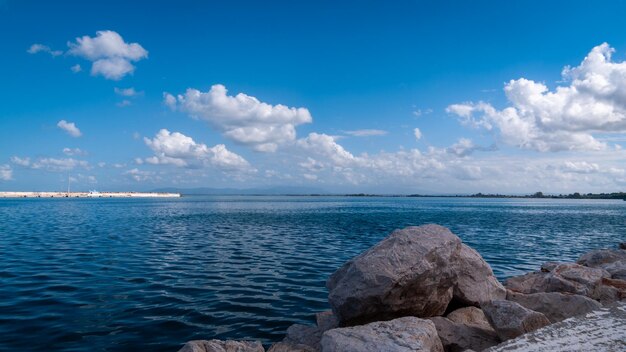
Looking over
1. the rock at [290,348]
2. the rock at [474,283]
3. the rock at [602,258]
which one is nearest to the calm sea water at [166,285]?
the rock at [290,348]

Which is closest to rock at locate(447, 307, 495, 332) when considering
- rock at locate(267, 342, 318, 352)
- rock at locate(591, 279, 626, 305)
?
rock at locate(591, 279, 626, 305)

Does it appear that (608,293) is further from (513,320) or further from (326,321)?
(326,321)

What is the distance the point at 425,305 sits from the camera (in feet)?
35.4

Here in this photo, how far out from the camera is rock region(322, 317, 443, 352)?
736cm

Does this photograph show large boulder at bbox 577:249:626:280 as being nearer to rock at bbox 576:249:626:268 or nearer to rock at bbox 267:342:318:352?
rock at bbox 576:249:626:268

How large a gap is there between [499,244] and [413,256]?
26.6m

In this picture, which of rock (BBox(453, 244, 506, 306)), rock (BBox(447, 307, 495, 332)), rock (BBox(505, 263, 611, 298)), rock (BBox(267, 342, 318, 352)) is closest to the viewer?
rock (BBox(267, 342, 318, 352))

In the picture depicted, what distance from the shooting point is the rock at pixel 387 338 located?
7359 mm

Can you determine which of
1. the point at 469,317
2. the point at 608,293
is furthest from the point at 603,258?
the point at 469,317

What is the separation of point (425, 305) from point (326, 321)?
2831mm

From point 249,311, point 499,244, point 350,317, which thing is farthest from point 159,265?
point 499,244

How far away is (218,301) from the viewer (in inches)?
587

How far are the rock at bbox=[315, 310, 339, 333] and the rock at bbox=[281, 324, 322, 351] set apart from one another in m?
0.28

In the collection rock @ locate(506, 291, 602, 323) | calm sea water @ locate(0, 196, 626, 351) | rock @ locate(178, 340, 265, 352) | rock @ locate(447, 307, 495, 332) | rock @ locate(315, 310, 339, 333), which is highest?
rock @ locate(506, 291, 602, 323)
